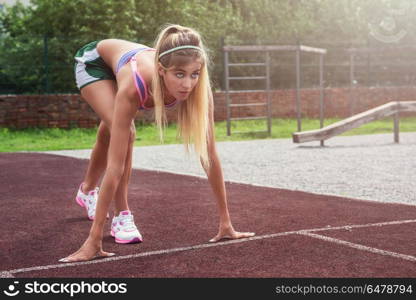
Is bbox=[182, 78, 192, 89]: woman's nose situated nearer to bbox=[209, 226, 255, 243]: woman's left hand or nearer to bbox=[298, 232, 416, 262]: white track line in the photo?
bbox=[209, 226, 255, 243]: woman's left hand

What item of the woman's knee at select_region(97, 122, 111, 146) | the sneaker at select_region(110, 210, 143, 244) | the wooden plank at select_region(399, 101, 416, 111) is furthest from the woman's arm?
the wooden plank at select_region(399, 101, 416, 111)

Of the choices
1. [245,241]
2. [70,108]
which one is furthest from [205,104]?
[70,108]

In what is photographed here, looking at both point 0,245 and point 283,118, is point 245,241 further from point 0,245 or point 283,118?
point 283,118

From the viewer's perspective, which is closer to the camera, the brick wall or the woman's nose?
the woman's nose

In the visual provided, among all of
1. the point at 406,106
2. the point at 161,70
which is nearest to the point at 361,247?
the point at 161,70

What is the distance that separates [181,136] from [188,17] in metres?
16.6

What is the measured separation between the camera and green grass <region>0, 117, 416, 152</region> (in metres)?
13.9

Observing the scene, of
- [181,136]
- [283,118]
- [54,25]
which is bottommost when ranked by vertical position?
[283,118]

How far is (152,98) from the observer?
433cm

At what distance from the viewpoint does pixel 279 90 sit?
809 inches

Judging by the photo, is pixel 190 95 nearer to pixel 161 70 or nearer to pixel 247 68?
pixel 161 70

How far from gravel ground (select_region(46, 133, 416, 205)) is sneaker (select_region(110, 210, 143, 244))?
2.89m

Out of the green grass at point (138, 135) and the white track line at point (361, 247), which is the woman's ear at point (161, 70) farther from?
the green grass at point (138, 135)

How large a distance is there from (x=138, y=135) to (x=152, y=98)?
473 inches
